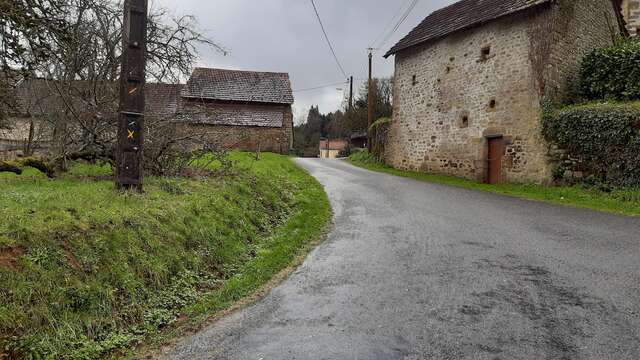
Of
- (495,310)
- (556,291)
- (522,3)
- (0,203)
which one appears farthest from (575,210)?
(0,203)

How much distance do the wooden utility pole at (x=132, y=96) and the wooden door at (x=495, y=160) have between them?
13.9 metres

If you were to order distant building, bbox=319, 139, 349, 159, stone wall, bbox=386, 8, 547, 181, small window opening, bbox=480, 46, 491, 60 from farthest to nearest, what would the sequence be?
distant building, bbox=319, 139, 349, 159 < small window opening, bbox=480, 46, 491, 60 < stone wall, bbox=386, 8, 547, 181

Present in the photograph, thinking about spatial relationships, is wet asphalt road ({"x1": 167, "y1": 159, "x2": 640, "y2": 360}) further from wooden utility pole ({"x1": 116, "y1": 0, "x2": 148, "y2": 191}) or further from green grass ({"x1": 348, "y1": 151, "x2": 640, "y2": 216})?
wooden utility pole ({"x1": 116, "y1": 0, "x2": 148, "y2": 191})

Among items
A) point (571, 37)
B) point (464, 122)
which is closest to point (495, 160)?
point (464, 122)

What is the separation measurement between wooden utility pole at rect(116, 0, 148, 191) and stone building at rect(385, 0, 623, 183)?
13.4m

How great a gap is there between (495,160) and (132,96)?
14.3m

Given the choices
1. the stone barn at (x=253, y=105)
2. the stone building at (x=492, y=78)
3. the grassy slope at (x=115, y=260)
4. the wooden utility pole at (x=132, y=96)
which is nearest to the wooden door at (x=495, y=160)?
the stone building at (x=492, y=78)

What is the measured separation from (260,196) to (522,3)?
12763 mm

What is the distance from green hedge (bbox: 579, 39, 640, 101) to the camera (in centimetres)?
1480

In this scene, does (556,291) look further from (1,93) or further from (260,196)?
(1,93)

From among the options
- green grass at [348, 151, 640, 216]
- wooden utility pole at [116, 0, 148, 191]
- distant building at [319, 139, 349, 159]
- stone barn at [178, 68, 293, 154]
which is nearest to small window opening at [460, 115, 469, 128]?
green grass at [348, 151, 640, 216]

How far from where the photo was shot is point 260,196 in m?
10.6

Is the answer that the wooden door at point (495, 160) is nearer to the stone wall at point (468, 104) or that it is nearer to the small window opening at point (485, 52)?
the stone wall at point (468, 104)

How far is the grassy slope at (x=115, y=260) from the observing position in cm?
392
